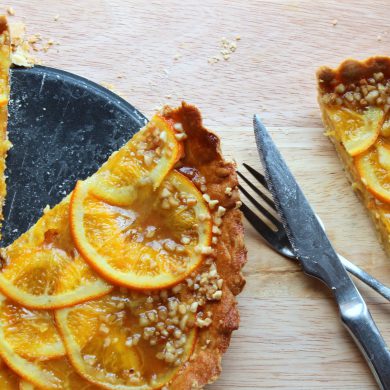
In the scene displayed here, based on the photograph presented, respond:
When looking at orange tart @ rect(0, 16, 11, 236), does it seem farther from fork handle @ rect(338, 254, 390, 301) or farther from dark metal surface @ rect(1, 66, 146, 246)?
fork handle @ rect(338, 254, 390, 301)

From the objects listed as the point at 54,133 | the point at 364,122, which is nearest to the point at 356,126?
the point at 364,122

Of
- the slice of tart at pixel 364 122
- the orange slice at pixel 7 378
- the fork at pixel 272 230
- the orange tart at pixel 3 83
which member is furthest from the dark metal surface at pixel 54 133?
the slice of tart at pixel 364 122

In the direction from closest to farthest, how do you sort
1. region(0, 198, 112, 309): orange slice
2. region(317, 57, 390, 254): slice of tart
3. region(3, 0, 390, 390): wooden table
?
1. region(0, 198, 112, 309): orange slice
2. region(3, 0, 390, 390): wooden table
3. region(317, 57, 390, 254): slice of tart

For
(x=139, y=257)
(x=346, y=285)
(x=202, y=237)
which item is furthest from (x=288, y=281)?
(x=139, y=257)

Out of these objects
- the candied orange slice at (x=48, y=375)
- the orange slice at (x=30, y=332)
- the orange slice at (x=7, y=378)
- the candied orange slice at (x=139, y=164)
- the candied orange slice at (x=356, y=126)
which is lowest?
the orange slice at (x=7, y=378)

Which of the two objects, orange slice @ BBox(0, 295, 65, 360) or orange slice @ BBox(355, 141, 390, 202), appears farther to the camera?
orange slice @ BBox(355, 141, 390, 202)

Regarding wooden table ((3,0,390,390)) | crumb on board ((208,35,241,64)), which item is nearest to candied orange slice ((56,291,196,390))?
wooden table ((3,0,390,390))

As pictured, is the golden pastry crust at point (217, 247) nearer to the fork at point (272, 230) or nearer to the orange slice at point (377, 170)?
the fork at point (272, 230)

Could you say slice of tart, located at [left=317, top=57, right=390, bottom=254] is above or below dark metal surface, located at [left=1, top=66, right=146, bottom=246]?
above
